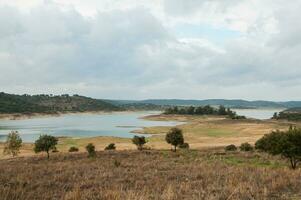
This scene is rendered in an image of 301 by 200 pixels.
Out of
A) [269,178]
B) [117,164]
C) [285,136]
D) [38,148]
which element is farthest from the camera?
[38,148]

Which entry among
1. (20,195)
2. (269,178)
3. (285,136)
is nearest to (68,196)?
(20,195)

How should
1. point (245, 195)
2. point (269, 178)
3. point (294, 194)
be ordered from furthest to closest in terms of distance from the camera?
point (269, 178) → point (294, 194) → point (245, 195)

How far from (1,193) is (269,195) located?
8238 millimetres

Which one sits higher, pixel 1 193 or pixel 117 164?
pixel 1 193

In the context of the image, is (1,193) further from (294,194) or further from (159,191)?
(294,194)

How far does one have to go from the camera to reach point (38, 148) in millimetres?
60719

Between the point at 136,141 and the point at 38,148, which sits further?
the point at 136,141

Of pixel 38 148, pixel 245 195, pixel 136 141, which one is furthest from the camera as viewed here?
pixel 136 141

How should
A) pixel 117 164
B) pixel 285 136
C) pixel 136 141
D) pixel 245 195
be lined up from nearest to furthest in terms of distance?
1. pixel 245 195
2. pixel 117 164
3. pixel 285 136
4. pixel 136 141

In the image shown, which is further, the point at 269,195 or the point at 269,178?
the point at 269,178

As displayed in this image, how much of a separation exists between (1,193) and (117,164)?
2087 centimetres

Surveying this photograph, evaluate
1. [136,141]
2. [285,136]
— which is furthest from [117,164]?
[136,141]

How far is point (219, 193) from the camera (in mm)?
13672

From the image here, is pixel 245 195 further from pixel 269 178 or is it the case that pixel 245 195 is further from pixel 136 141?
pixel 136 141
